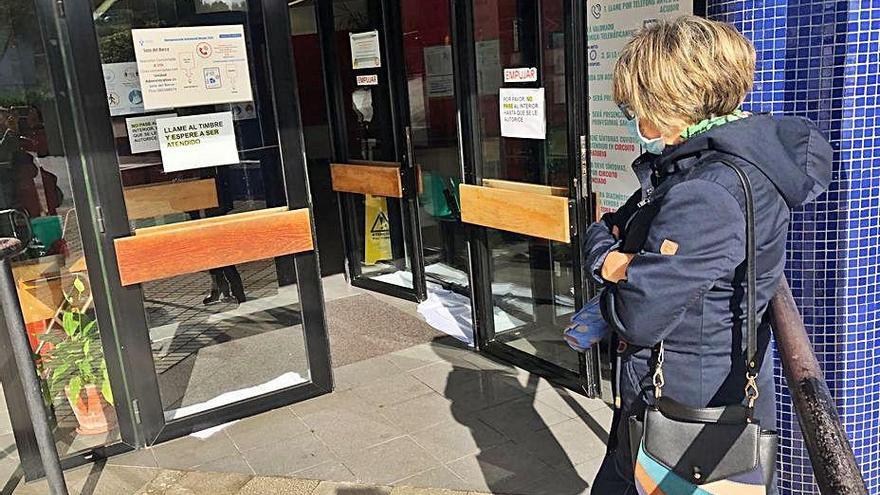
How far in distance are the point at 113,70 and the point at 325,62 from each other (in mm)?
2876

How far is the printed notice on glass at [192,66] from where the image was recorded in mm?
3387

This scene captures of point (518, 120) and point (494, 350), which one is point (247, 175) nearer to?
point (518, 120)

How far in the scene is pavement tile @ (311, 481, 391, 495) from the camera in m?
3.08

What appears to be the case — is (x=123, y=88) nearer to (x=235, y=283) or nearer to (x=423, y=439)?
(x=235, y=283)

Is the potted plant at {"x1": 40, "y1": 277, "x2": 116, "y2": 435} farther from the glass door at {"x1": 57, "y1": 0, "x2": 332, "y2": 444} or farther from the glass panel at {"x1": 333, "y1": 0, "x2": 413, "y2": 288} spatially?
the glass panel at {"x1": 333, "y1": 0, "x2": 413, "y2": 288}

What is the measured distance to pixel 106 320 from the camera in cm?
351

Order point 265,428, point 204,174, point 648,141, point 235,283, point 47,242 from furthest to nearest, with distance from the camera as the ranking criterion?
1. point 235,283
2. point 265,428
3. point 204,174
4. point 47,242
5. point 648,141

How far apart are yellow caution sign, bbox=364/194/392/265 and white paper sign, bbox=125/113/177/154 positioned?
8.88 ft

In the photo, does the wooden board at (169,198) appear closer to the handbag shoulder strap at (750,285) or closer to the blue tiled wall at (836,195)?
the blue tiled wall at (836,195)

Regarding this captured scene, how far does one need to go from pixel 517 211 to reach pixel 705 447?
2.57 meters

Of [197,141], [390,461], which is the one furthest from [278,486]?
[197,141]

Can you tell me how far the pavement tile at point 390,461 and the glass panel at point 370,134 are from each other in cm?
258

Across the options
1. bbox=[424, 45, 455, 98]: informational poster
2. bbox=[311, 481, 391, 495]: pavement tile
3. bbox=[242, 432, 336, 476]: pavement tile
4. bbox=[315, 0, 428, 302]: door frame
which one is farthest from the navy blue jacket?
bbox=[315, 0, 428, 302]: door frame

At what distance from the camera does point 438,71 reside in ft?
17.6
